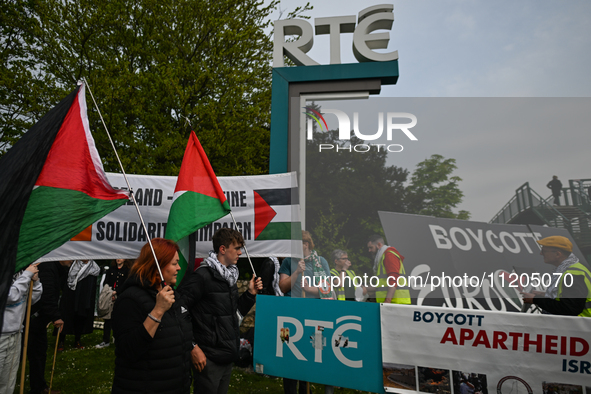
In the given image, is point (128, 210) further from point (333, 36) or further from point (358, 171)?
point (333, 36)

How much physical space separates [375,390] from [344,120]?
3304mm

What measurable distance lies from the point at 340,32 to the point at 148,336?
4944 mm

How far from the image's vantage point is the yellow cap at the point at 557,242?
398cm

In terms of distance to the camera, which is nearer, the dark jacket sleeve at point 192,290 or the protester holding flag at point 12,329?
the dark jacket sleeve at point 192,290

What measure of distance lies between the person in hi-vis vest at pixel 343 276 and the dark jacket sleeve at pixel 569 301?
1859mm

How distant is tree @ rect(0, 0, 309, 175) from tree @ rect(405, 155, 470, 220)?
23.6ft

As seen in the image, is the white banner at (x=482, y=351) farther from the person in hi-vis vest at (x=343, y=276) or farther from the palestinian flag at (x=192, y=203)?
the palestinian flag at (x=192, y=203)

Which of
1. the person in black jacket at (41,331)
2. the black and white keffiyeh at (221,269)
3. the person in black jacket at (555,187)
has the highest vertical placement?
the person in black jacket at (555,187)

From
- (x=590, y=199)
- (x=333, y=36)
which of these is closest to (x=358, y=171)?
(x=333, y=36)

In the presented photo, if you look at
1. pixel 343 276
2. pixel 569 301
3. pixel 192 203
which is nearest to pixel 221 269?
pixel 192 203

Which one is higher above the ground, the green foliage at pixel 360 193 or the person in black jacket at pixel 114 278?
the green foliage at pixel 360 193

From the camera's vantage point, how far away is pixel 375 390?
12.8ft

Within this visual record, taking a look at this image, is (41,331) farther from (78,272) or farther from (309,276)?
(309,276)

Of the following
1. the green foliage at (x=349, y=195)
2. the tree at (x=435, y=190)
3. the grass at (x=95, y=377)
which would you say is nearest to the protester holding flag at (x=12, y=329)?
the grass at (x=95, y=377)
